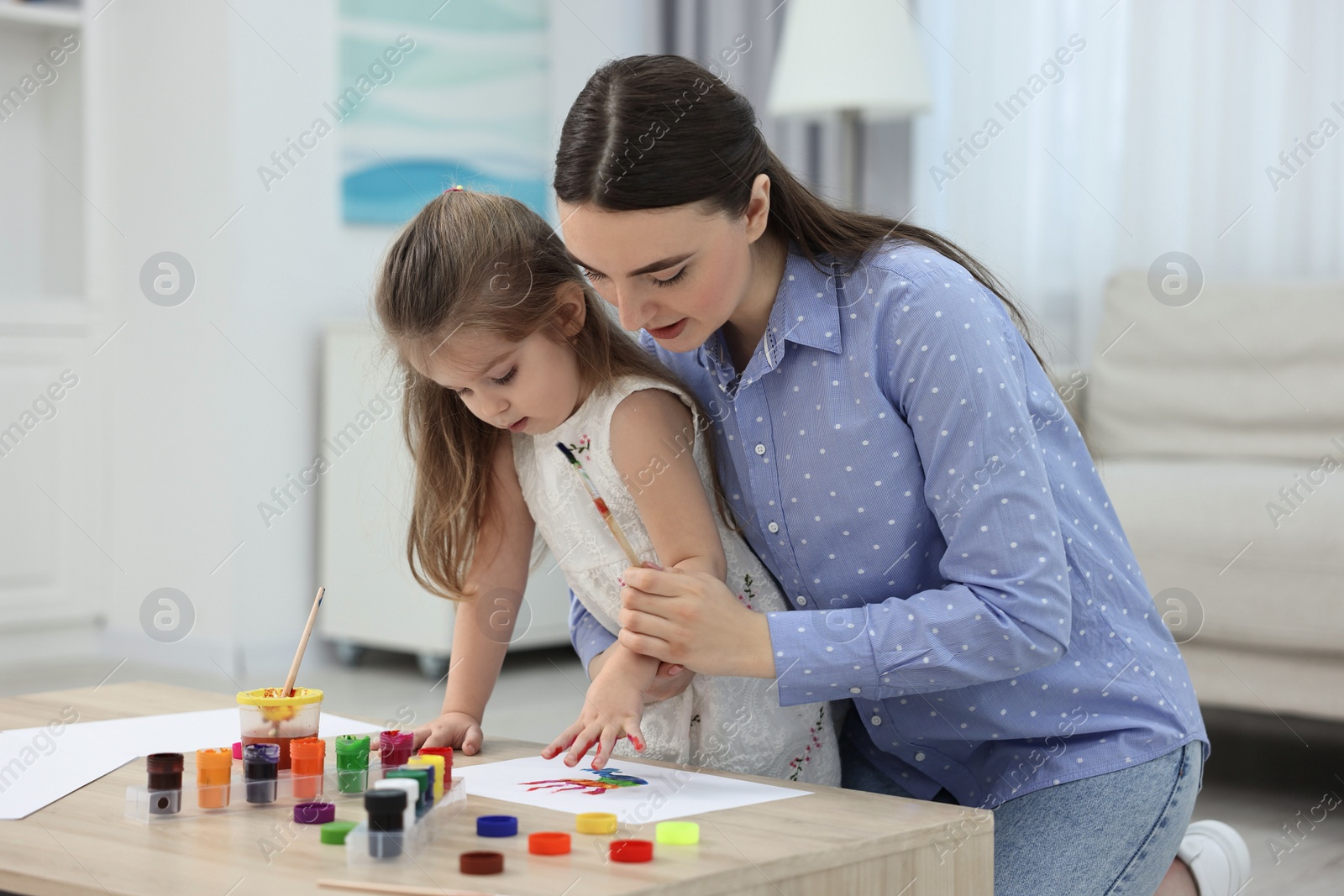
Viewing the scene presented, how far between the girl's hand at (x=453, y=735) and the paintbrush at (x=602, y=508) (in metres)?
0.18

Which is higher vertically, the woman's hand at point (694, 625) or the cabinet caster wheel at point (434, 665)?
the woman's hand at point (694, 625)

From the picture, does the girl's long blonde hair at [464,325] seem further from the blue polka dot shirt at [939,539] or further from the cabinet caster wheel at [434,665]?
the cabinet caster wheel at [434,665]

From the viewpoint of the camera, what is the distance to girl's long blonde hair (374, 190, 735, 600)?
1076 mm

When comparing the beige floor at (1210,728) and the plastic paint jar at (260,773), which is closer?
the plastic paint jar at (260,773)

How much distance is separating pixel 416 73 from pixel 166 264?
2.43 ft

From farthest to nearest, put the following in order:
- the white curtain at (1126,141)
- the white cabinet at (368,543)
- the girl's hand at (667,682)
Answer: the white cabinet at (368,543), the white curtain at (1126,141), the girl's hand at (667,682)

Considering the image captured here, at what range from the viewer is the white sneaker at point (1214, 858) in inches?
44.4

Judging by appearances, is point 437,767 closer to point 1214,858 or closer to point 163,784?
point 163,784

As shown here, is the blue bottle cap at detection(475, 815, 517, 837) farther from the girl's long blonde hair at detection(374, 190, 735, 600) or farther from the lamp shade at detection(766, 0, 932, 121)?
the lamp shade at detection(766, 0, 932, 121)

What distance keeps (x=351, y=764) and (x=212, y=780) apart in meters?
0.08

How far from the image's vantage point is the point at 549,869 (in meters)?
0.70

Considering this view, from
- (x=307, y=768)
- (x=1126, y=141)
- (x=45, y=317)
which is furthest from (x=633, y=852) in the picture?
(x=45, y=317)

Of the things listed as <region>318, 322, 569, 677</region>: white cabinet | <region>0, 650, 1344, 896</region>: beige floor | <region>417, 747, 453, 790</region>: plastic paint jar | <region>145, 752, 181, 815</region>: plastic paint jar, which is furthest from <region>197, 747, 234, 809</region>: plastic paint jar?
<region>318, 322, 569, 677</region>: white cabinet

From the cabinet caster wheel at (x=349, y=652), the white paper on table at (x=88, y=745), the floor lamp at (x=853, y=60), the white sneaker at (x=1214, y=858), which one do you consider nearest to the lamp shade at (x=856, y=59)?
the floor lamp at (x=853, y=60)
